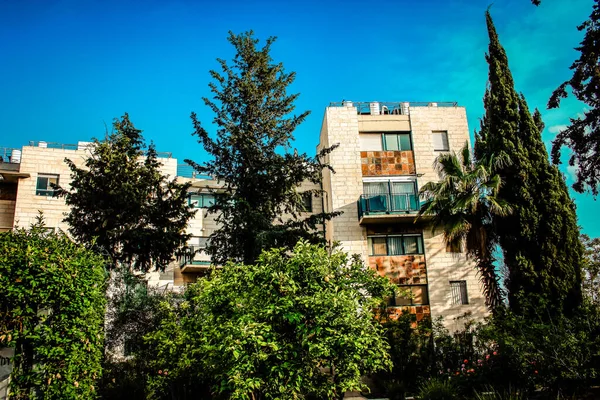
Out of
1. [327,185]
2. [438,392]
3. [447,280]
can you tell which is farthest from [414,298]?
[438,392]

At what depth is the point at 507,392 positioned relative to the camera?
620 inches

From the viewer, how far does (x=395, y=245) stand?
94.1 ft

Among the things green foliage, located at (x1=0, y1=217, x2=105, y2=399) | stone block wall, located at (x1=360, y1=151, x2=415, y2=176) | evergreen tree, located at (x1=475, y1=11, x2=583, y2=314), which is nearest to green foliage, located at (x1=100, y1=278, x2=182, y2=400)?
green foliage, located at (x1=0, y1=217, x2=105, y2=399)

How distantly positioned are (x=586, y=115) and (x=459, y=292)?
13.4m

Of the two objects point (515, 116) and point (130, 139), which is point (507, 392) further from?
point (130, 139)

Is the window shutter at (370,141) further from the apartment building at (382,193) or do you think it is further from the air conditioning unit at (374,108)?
the air conditioning unit at (374,108)

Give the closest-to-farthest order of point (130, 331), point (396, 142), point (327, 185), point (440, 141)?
point (130, 331) < point (396, 142) < point (440, 141) < point (327, 185)

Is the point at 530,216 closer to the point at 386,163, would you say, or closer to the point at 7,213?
the point at 386,163

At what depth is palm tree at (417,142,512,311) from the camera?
22.1 metres

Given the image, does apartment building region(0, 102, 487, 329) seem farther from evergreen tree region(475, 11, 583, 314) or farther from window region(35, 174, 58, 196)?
evergreen tree region(475, 11, 583, 314)

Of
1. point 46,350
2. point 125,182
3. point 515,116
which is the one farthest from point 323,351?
point 515,116

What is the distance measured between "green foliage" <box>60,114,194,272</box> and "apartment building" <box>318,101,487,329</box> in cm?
1033

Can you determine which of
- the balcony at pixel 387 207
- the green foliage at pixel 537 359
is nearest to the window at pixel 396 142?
the balcony at pixel 387 207

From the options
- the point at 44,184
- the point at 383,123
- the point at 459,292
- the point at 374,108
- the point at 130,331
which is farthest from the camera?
the point at 374,108
